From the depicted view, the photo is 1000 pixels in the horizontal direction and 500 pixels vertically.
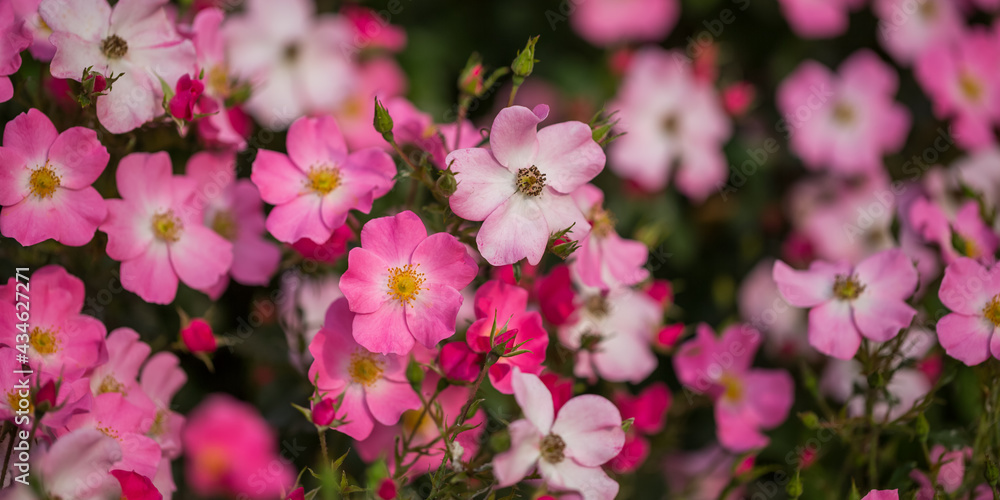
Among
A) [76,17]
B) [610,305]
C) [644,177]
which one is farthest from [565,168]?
[644,177]

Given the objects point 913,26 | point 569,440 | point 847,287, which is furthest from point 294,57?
point 913,26

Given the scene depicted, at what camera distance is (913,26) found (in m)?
2.63

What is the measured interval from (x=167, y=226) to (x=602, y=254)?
85cm

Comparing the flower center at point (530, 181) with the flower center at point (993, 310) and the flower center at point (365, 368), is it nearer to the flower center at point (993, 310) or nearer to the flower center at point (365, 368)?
the flower center at point (365, 368)

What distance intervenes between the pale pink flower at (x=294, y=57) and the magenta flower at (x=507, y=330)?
3.83 feet

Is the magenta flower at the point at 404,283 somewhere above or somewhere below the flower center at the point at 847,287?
above

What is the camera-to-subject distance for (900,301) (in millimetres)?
1395

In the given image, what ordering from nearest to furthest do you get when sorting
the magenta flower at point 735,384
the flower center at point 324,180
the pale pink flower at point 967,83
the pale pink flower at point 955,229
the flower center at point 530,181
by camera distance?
the flower center at point 530,181
the flower center at point 324,180
the pale pink flower at point 955,229
the magenta flower at point 735,384
the pale pink flower at point 967,83

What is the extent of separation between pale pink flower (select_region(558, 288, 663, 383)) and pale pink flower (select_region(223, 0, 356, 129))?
3.58 feet

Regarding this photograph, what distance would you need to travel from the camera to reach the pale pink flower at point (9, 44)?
3.89 ft

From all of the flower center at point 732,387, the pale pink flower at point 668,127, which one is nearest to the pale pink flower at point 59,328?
the flower center at point 732,387

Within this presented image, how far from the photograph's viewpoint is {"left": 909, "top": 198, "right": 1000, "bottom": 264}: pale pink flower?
1568 mm

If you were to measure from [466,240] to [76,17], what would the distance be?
0.79 m

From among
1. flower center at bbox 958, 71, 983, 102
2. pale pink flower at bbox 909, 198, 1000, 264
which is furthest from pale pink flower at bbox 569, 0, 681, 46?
pale pink flower at bbox 909, 198, 1000, 264
